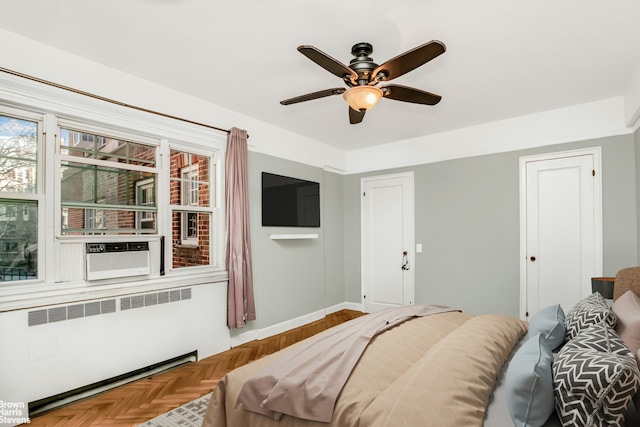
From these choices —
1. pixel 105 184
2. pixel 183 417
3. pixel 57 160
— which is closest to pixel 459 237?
pixel 183 417

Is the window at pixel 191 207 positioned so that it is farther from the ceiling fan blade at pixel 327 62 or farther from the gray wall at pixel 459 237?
the ceiling fan blade at pixel 327 62

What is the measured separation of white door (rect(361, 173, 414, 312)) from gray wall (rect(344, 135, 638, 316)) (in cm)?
16

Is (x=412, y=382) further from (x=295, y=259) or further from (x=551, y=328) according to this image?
(x=295, y=259)

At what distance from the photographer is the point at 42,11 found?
2.05 meters

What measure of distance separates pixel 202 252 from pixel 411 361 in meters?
2.65

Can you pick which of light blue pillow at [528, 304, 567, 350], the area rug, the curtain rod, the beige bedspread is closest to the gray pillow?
light blue pillow at [528, 304, 567, 350]

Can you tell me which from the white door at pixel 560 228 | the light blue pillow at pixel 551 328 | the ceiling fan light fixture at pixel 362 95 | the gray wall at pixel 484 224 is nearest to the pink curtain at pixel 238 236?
the ceiling fan light fixture at pixel 362 95

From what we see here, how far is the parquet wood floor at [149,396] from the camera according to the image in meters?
2.29

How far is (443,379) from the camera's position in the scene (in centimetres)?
136

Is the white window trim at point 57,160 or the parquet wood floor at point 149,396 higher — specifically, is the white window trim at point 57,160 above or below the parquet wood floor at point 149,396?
above

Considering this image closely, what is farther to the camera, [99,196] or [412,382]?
[99,196]

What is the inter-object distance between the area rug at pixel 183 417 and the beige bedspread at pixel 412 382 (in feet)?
2.50

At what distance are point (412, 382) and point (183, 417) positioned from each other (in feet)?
5.91

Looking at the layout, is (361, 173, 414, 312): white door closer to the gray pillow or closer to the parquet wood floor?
the parquet wood floor
